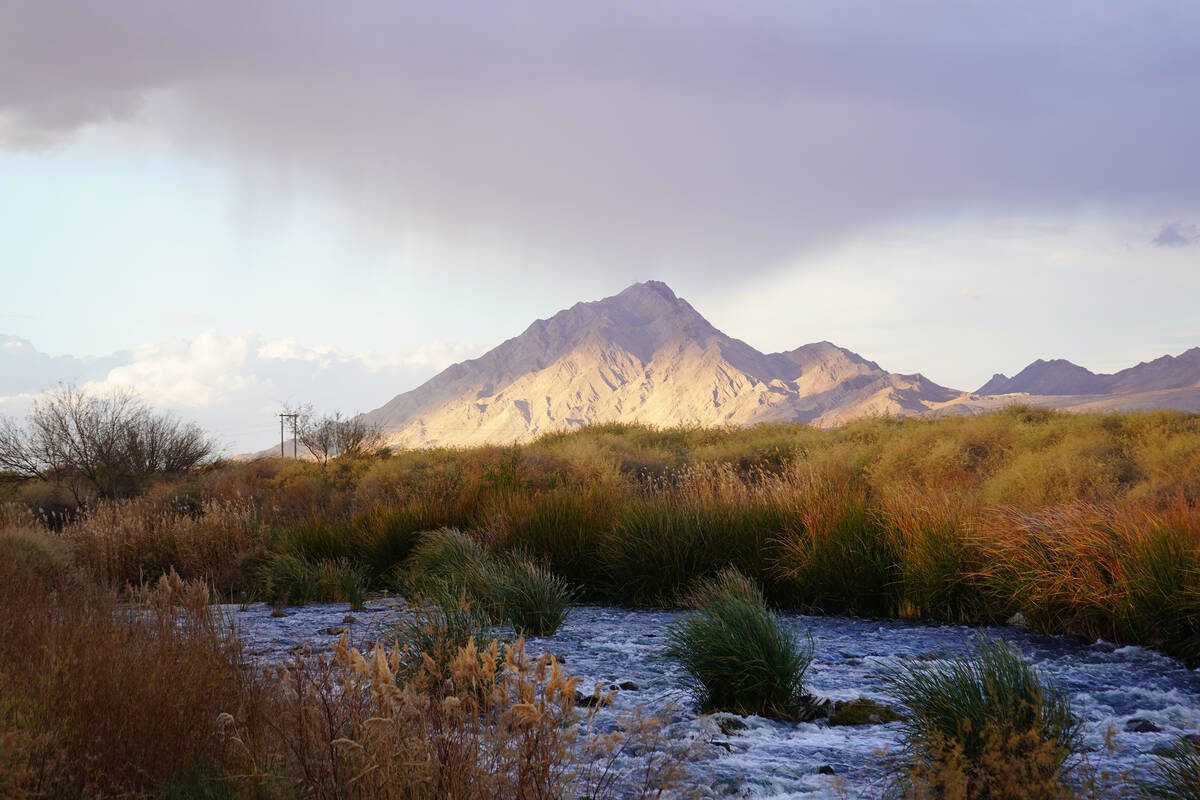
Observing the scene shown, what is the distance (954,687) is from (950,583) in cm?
363

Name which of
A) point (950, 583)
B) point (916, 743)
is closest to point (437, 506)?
point (950, 583)

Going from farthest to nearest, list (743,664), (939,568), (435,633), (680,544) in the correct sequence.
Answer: (680,544), (939,568), (435,633), (743,664)

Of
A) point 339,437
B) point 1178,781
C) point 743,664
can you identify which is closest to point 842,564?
point 743,664

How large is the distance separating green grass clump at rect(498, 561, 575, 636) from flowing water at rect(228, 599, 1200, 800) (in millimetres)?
138

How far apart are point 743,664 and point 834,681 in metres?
0.82

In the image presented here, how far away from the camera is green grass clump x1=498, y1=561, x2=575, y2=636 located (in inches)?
230

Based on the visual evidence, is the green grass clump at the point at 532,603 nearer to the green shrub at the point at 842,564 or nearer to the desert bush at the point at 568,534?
the desert bush at the point at 568,534

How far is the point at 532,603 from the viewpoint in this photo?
232 inches

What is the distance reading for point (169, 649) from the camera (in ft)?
11.0

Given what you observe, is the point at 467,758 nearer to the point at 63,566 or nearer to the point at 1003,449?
the point at 63,566

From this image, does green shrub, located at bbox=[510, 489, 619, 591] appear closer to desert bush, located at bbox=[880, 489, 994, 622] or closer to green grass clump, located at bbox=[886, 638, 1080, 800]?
desert bush, located at bbox=[880, 489, 994, 622]

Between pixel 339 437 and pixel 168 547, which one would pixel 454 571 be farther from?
pixel 339 437

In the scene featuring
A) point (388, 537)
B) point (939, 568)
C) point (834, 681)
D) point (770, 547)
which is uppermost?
point (388, 537)

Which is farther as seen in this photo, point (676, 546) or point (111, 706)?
point (676, 546)
